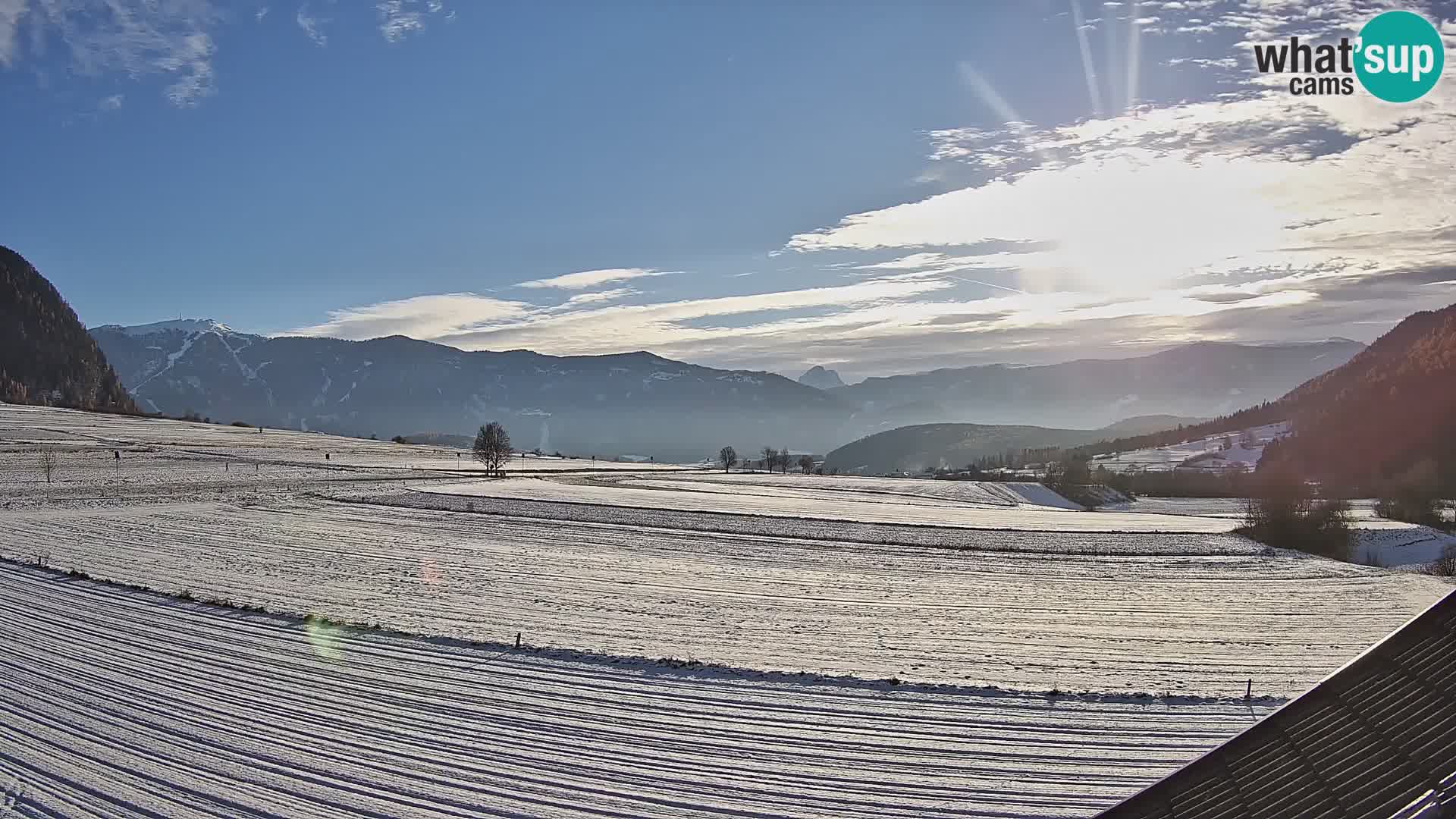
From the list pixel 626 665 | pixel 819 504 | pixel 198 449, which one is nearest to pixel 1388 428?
pixel 819 504

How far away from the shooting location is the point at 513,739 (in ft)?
48.3

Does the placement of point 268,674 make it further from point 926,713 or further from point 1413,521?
point 1413,521

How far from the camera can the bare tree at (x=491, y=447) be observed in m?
96.5

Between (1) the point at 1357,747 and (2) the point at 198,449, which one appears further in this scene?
(2) the point at 198,449

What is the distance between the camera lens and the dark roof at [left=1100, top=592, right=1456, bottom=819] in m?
4.32

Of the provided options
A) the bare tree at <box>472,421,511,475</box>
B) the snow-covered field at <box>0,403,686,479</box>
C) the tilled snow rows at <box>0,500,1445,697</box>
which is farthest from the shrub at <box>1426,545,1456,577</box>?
the snow-covered field at <box>0,403,686,479</box>

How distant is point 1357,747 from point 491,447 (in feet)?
321

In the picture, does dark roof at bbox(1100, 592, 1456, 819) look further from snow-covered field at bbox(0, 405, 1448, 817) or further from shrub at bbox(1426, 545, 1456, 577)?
shrub at bbox(1426, 545, 1456, 577)

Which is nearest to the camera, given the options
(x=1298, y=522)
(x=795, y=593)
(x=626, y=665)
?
(x=626, y=665)

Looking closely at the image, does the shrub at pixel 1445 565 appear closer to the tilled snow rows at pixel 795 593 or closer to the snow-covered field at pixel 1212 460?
the tilled snow rows at pixel 795 593

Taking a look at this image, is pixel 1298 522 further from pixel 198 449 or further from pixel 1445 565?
pixel 198 449

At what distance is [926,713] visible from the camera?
16.3m

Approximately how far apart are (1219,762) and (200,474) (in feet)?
276

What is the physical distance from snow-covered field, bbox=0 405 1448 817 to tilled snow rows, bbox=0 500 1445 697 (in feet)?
0.69
